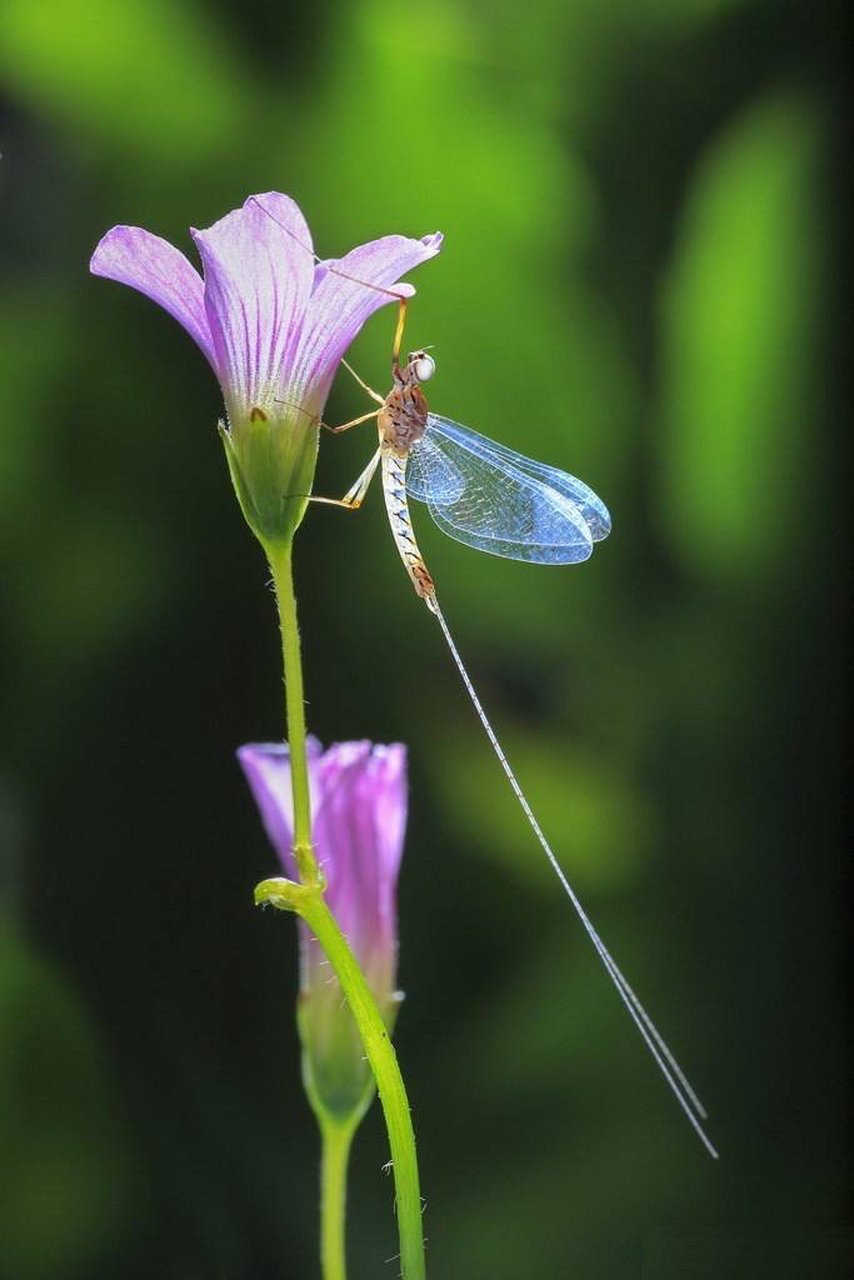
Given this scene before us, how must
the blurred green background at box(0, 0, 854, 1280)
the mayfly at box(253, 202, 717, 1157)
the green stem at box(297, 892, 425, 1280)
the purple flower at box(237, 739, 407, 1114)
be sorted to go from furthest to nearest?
1. the blurred green background at box(0, 0, 854, 1280)
2. the mayfly at box(253, 202, 717, 1157)
3. the purple flower at box(237, 739, 407, 1114)
4. the green stem at box(297, 892, 425, 1280)

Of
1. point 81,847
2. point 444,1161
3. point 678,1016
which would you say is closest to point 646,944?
point 678,1016

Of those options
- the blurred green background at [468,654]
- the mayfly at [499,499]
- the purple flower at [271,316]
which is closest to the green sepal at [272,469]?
the purple flower at [271,316]

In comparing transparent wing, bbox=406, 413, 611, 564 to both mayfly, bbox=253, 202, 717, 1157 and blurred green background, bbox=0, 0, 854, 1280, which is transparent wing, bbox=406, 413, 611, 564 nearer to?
mayfly, bbox=253, 202, 717, 1157

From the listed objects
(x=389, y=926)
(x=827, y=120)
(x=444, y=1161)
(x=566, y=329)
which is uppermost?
(x=827, y=120)

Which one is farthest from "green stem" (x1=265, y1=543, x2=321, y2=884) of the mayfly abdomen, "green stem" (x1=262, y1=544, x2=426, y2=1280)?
the mayfly abdomen

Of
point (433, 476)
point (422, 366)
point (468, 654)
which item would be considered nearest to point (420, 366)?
point (422, 366)

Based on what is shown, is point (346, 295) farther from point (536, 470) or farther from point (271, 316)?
point (536, 470)

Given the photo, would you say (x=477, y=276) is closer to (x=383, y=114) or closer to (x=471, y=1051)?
(x=383, y=114)

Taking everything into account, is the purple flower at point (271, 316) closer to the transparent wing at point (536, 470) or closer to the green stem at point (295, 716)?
the green stem at point (295, 716)
